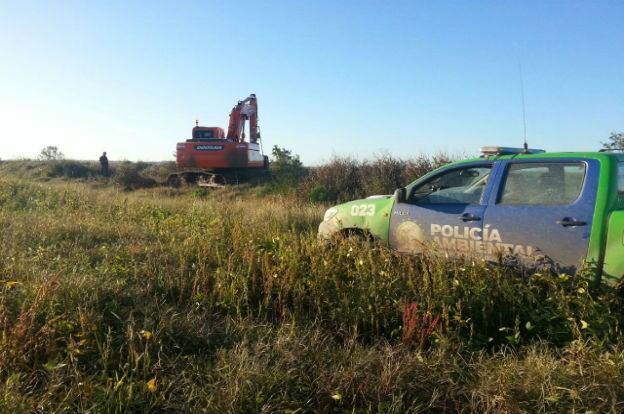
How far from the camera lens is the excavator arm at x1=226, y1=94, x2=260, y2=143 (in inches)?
859

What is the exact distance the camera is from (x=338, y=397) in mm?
2924

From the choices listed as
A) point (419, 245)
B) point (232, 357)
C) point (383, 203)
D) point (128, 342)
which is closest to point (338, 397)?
point (232, 357)

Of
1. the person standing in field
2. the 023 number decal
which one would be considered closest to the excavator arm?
the person standing in field

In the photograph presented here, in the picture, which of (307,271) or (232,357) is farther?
(307,271)

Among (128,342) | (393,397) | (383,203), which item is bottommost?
(393,397)

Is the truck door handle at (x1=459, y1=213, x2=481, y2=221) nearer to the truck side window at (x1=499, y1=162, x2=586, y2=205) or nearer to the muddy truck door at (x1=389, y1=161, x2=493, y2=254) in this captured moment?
the muddy truck door at (x1=389, y1=161, x2=493, y2=254)

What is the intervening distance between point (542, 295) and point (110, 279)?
3.94 m

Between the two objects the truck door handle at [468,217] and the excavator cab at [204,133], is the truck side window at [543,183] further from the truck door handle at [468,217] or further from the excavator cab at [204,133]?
the excavator cab at [204,133]

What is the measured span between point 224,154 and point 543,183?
16.6m

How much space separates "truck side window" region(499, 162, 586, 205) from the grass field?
77 centimetres

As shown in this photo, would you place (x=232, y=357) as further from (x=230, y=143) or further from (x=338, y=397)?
(x=230, y=143)

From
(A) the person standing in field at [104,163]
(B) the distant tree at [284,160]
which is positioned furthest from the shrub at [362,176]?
(A) the person standing in field at [104,163]

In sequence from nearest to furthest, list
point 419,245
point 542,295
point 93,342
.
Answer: point 93,342, point 542,295, point 419,245

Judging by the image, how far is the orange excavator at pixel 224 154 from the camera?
20062mm
